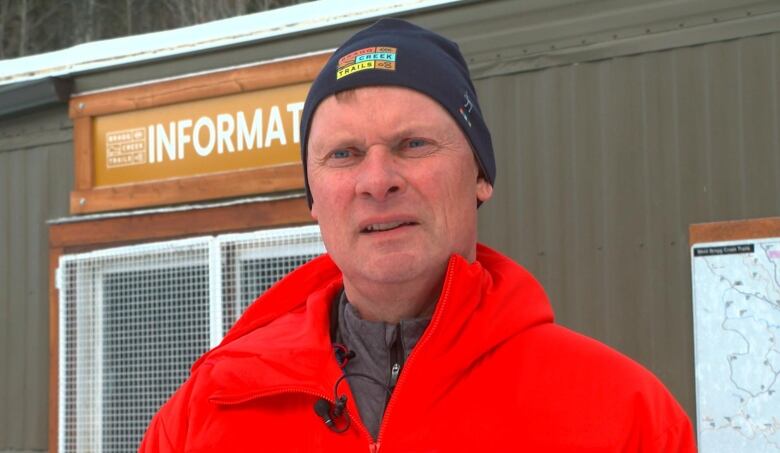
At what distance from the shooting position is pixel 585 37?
4.33 m

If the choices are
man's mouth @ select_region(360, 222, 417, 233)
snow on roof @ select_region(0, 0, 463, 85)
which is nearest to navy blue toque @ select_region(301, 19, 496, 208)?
man's mouth @ select_region(360, 222, 417, 233)

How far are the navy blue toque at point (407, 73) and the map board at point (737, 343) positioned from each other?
2.20 metres

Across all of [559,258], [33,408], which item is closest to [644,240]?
[559,258]

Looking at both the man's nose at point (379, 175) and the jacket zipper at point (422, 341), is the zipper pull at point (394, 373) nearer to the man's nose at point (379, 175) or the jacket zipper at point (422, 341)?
the jacket zipper at point (422, 341)

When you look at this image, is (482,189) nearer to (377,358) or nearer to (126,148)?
(377,358)

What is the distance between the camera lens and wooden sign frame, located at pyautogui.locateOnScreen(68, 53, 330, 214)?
511 centimetres

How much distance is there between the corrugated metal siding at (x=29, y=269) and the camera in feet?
19.1

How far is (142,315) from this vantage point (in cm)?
544

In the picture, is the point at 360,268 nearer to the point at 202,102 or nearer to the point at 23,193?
the point at 202,102

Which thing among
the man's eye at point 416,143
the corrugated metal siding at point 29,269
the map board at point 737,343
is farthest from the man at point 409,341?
the corrugated metal siding at point 29,269

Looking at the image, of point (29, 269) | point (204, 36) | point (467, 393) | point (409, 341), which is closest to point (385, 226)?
point (409, 341)

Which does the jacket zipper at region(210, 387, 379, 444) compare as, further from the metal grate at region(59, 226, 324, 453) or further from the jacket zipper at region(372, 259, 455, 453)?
the metal grate at region(59, 226, 324, 453)

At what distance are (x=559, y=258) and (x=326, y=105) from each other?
263 cm

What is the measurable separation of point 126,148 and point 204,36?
804mm
